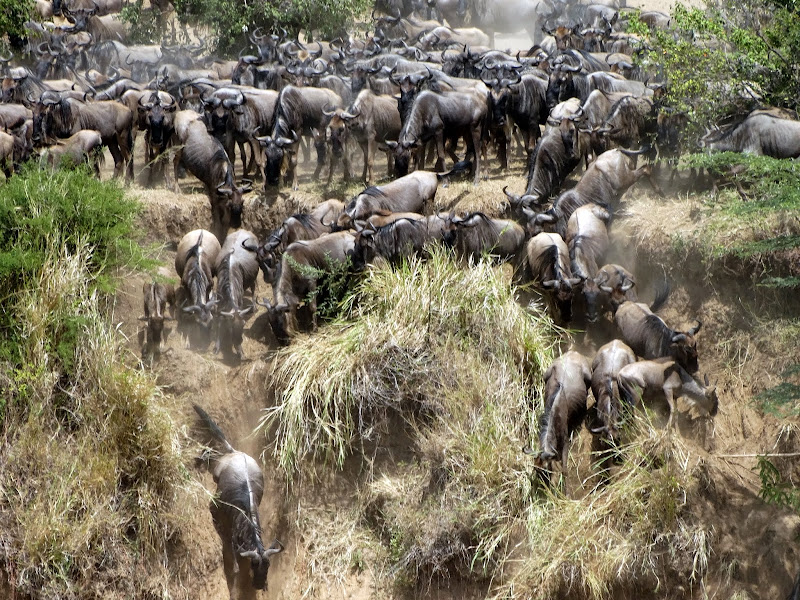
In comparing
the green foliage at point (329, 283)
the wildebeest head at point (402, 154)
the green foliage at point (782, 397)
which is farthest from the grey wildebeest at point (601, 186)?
the green foliage at point (782, 397)

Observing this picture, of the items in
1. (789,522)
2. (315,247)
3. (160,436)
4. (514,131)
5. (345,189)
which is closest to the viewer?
(789,522)

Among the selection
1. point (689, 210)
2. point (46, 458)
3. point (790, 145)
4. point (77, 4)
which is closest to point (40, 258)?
point (46, 458)

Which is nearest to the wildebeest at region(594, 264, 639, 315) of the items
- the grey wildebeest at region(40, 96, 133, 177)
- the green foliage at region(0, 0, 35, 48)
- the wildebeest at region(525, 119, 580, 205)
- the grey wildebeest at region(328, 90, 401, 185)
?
the wildebeest at region(525, 119, 580, 205)

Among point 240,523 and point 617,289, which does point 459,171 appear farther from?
point 240,523

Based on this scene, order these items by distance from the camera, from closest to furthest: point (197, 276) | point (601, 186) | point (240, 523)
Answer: point (240, 523)
point (197, 276)
point (601, 186)

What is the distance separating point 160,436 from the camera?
36.4 ft

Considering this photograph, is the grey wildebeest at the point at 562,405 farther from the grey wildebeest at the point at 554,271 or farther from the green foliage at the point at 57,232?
the green foliage at the point at 57,232

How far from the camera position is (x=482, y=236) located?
42.3ft

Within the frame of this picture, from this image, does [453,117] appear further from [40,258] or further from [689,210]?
[40,258]

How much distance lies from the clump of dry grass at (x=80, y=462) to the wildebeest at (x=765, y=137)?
8.24 meters

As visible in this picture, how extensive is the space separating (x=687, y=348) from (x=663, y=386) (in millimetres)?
559

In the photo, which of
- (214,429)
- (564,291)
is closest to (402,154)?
(564,291)

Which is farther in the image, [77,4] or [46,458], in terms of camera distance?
[77,4]

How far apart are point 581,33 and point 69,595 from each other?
52.9 ft
